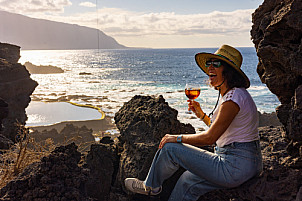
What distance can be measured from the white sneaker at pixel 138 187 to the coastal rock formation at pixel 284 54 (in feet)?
5.37

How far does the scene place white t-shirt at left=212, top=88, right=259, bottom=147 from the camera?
10.7 ft

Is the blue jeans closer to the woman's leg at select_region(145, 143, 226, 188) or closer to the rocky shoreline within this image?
the woman's leg at select_region(145, 143, 226, 188)

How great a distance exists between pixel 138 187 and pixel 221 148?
1.09m

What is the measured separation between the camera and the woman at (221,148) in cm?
322

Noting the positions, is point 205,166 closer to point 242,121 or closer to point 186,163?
point 186,163

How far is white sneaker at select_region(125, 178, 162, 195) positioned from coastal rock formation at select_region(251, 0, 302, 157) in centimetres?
164

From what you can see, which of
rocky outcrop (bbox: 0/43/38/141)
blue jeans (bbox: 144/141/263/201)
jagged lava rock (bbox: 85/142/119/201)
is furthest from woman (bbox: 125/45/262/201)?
rocky outcrop (bbox: 0/43/38/141)

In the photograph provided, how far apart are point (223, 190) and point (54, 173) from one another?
1.96m

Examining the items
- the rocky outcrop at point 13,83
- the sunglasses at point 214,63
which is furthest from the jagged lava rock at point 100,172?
the rocky outcrop at point 13,83

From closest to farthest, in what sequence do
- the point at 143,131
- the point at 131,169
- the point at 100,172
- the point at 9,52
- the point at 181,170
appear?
1. the point at 131,169
2. the point at 181,170
3. the point at 143,131
4. the point at 100,172
5. the point at 9,52

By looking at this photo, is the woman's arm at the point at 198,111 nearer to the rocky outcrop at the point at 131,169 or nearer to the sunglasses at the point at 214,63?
the rocky outcrop at the point at 131,169

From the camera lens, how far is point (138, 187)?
11.9 feet

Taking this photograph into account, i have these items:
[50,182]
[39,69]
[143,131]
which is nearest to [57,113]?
[143,131]

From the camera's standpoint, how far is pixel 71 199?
335 centimetres
